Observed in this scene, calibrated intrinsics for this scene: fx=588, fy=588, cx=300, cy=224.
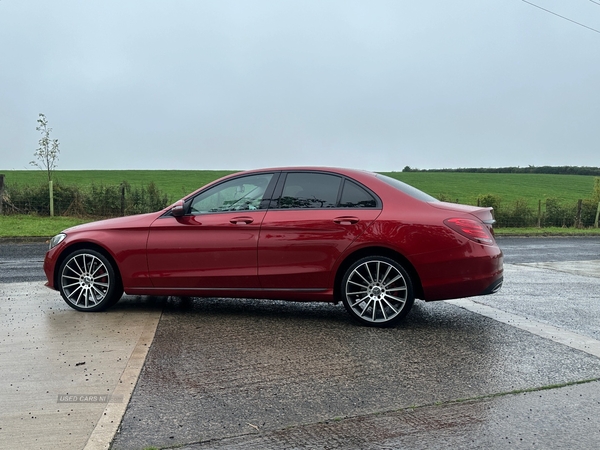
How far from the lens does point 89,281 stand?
666 cm

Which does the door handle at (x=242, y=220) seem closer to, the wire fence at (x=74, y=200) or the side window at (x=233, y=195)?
the side window at (x=233, y=195)

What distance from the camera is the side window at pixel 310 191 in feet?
20.6

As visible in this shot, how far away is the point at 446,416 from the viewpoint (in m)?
3.67

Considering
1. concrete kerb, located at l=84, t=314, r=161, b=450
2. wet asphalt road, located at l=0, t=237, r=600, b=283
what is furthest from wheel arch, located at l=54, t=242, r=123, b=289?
wet asphalt road, located at l=0, t=237, r=600, b=283

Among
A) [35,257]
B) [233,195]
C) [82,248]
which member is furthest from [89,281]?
[35,257]

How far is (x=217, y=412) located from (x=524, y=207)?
2917cm

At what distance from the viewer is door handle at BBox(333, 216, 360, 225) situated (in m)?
6.01

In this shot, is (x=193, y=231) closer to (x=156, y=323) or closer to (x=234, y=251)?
(x=234, y=251)

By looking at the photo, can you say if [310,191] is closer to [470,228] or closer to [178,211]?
[178,211]

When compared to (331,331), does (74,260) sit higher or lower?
higher

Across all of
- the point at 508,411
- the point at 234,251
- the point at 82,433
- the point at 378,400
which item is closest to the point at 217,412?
the point at 82,433

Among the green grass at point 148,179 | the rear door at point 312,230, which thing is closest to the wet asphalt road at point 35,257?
the rear door at point 312,230

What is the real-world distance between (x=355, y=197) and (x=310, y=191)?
1.63ft

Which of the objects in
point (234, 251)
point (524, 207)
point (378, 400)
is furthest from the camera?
point (524, 207)
